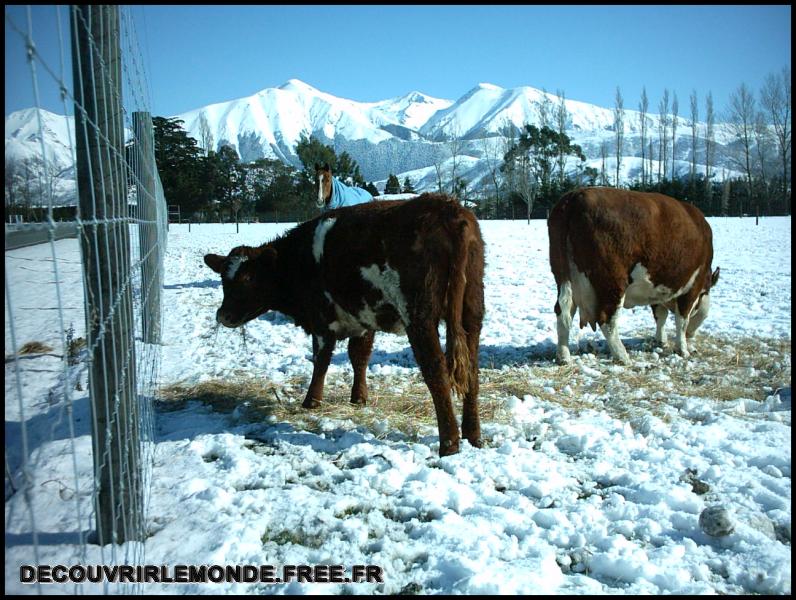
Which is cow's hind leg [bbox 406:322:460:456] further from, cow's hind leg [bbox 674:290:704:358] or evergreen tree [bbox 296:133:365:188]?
evergreen tree [bbox 296:133:365:188]

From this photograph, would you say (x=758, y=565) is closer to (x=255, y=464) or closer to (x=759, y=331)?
(x=255, y=464)

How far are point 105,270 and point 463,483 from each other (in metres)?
2.39

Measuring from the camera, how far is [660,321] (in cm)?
722

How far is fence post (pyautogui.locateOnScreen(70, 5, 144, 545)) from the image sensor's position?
221cm

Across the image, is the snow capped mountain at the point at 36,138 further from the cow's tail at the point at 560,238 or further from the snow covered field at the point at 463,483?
the cow's tail at the point at 560,238

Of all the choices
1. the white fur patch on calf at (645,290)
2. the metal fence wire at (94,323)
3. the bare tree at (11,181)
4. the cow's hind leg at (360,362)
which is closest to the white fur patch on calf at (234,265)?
the cow's hind leg at (360,362)

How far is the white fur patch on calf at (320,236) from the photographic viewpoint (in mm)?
4633

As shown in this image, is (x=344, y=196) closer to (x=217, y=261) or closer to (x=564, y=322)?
(x=217, y=261)

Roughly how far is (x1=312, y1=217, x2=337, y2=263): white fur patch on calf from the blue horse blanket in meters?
5.40

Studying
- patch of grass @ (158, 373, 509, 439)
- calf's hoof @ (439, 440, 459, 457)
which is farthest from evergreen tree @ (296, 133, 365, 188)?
calf's hoof @ (439, 440, 459, 457)

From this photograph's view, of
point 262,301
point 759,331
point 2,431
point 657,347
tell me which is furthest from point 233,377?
point 759,331

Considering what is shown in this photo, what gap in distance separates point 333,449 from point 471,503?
124 cm

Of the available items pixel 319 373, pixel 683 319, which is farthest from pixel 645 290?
pixel 319 373

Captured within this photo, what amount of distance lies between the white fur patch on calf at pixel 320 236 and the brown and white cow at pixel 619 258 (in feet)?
10.5
